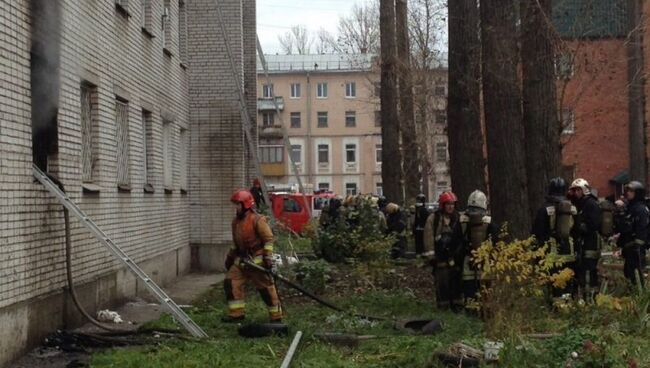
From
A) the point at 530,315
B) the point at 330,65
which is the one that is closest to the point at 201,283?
the point at 530,315

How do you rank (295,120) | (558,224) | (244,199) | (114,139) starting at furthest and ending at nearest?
(295,120)
(114,139)
(558,224)
(244,199)

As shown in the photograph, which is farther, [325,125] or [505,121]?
[325,125]

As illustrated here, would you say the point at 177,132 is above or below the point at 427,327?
above

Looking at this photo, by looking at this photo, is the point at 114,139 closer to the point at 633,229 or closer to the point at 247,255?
the point at 247,255

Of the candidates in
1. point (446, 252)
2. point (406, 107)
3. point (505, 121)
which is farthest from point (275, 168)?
point (446, 252)

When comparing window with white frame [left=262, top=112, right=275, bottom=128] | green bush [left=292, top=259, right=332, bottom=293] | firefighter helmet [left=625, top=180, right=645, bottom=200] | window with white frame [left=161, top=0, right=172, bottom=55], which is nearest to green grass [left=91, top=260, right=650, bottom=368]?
green bush [left=292, top=259, right=332, bottom=293]

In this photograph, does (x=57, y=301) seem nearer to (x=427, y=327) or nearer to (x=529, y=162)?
(x=427, y=327)

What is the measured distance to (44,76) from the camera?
964 centimetres

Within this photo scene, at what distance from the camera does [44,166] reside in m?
9.76

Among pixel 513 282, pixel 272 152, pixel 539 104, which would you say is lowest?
pixel 513 282

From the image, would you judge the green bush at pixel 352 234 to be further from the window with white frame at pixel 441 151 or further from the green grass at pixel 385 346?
the window with white frame at pixel 441 151

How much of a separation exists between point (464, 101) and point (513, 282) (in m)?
6.63

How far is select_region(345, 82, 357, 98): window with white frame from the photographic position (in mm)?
74250

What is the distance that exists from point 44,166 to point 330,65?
65.3 m
